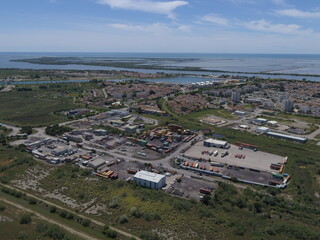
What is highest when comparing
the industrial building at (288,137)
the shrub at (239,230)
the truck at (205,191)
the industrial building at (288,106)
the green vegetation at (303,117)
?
the industrial building at (288,106)

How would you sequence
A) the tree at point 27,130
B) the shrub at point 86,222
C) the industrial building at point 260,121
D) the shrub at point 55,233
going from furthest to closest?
the industrial building at point 260,121
the tree at point 27,130
the shrub at point 86,222
the shrub at point 55,233

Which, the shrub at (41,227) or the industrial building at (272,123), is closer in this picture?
the shrub at (41,227)

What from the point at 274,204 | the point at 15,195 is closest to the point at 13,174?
the point at 15,195

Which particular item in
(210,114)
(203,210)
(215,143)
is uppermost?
(210,114)

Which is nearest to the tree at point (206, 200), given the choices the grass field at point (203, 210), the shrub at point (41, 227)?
the grass field at point (203, 210)

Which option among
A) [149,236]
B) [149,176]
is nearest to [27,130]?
[149,176]

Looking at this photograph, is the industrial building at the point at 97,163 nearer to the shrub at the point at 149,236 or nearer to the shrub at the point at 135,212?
the shrub at the point at 135,212

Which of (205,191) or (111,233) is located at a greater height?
(205,191)

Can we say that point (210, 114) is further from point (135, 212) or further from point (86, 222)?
point (86, 222)
